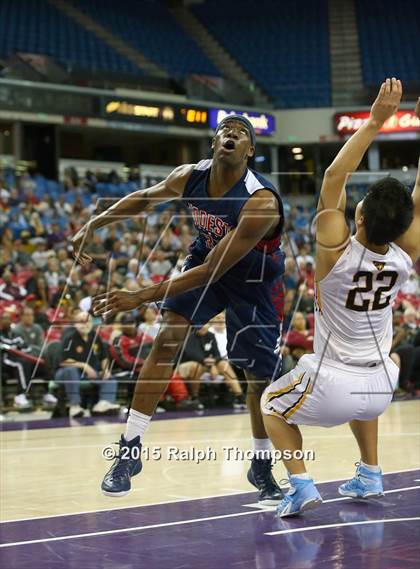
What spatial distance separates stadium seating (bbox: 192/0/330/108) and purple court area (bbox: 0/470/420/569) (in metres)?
20.3

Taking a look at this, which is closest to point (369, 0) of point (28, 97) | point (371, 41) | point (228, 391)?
point (371, 41)

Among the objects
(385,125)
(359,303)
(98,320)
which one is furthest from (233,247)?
(385,125)

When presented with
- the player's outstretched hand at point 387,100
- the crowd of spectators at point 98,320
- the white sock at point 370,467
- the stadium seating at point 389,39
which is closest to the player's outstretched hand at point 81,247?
the player's outstretched hand at point 387,100

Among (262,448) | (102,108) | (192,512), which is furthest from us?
(102,108)

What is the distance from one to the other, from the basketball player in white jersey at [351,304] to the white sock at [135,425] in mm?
660

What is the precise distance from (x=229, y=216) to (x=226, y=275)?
457 mm

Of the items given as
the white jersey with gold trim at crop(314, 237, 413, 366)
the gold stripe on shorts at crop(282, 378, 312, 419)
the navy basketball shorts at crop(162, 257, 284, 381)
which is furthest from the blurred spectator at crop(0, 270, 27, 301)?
the white jersey with gold trim at crop(314, 237, 413, 366)

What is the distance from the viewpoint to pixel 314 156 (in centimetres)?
2548

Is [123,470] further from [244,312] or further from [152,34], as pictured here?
[152,34]

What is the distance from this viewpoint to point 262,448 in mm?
5844

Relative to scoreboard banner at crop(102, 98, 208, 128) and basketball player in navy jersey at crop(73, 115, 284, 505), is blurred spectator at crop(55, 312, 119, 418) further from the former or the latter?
scoreboard banner at crop(102, 98, 208, 128)

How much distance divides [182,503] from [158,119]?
17.3 metres

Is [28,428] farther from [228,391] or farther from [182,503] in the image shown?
[182,503]

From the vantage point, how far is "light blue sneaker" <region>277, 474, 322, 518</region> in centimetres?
515
